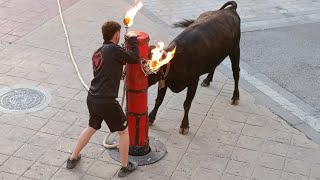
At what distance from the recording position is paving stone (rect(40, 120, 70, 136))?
6258mm

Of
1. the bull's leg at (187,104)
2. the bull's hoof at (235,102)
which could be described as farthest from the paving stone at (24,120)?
the bull's hoof at (235,102)

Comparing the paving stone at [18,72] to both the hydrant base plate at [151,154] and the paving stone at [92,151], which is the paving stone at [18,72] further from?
the hydrant base plate at [151,154]

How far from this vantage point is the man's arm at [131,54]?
4.99 metres

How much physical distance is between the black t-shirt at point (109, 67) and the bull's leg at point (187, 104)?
1297 mm

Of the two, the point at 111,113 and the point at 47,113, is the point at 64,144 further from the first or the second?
the point at 111,113

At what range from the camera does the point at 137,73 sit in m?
5.38

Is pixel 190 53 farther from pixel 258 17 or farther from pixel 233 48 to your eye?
pixel 258 17

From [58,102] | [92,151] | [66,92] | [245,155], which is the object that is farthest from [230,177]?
[66,92]

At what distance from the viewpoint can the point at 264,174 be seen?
18.5 feet

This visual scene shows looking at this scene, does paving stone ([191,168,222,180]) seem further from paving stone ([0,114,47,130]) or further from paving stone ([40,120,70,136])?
paving stone ([0,114,47,130])

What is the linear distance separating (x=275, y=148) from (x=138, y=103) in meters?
1.92

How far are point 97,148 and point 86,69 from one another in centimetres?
225

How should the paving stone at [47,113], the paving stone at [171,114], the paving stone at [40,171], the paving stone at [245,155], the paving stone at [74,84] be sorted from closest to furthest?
1. the paving stone at [40,171]
2. the paving stone at [245,155]
3. the paving stone at [47,113]
4. the paving stone at [171,114]
5. the paving stone at [74,84]

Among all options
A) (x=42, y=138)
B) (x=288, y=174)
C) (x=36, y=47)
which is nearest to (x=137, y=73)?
(x=42, y=138)
